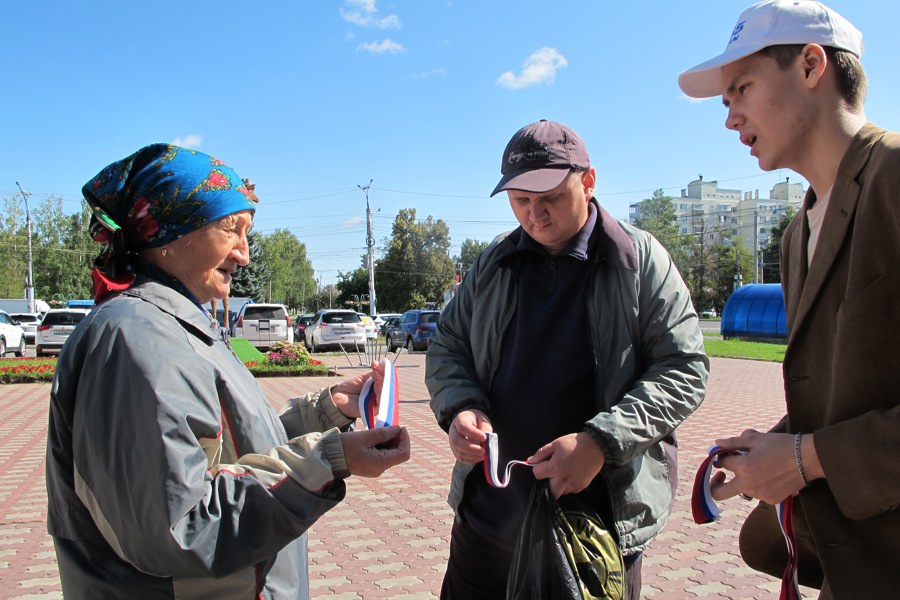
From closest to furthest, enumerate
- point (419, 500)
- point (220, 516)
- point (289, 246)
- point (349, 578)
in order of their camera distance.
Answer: point (220, 516), point (349, 578), point (419, 500), point (289, 246)

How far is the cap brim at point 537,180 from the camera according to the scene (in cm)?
225

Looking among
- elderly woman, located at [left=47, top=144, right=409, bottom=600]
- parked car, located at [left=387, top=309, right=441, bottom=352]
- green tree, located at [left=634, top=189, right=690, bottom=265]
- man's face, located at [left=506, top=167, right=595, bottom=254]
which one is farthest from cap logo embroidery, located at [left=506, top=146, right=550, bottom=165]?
green tree, located at [left=634, top=189, right=690, bottom=265]

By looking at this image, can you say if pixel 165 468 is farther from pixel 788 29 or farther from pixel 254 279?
pixel 254 279

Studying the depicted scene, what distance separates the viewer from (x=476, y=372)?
2521 mm

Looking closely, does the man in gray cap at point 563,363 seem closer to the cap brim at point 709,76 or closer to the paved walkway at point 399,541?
the cap brim at point 709,76

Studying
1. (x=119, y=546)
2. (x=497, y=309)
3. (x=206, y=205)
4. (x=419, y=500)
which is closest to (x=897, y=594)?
(x=497, y=309)

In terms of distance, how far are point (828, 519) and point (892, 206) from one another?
74cm

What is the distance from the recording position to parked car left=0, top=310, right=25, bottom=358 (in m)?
23.7

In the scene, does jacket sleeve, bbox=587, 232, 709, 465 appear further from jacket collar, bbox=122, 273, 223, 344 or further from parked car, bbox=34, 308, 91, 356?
parked car, bbox=34, 308, 91, 356

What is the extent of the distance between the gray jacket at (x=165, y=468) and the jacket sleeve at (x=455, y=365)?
0.76 m

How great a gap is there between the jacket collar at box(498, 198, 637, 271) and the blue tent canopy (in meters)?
24.6

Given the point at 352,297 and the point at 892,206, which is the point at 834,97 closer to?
the point at 892,206

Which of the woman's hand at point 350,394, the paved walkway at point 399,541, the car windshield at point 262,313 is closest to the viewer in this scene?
the woman's hand at point 350,394

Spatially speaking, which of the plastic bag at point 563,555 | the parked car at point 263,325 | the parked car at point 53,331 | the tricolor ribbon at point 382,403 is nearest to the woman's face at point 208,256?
the tricolor ribbon at point 382,403
